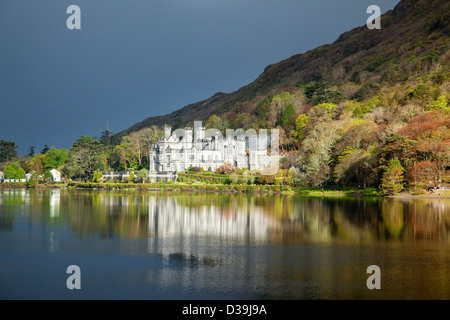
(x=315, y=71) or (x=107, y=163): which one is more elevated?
(x=315, y=71)

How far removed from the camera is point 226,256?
598 inches

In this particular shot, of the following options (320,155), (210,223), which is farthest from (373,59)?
(210,223)

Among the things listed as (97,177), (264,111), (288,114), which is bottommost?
→ (97,177)

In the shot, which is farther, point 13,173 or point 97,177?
point 13,173

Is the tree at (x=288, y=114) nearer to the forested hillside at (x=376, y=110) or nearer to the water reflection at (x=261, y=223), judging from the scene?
the forested hillside at (x=376, y=110)

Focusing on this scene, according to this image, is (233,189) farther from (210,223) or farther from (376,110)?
(210,223)

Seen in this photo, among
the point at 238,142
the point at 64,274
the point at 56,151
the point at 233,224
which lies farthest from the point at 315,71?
the point at 64,274

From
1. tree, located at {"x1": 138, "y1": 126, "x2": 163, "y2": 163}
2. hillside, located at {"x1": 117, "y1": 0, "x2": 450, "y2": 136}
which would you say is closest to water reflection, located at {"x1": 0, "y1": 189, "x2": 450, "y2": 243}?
tree, located at {"x1": 138, "y1": 126, "x2": 163, "y2": 163}

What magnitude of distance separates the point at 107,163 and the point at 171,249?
275 ft

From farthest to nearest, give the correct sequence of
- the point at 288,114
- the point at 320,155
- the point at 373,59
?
the point at 373,59 → the point at 288,114 → the point at 320,155

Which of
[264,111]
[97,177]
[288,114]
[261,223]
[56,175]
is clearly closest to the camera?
[261,223]

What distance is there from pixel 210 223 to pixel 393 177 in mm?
26801
